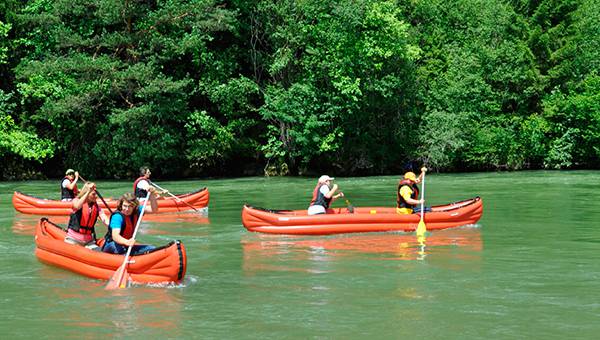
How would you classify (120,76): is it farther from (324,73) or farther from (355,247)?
(355,247)

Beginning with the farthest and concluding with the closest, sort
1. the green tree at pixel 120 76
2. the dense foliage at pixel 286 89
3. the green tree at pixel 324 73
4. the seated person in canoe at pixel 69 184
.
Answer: the green tree at pixel 324 73 → the dense foliage at pixel 286 89 → the green tree at pixel 120 76 → the seated person in canoe at pixel 69 184

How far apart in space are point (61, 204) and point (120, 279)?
9661 millimetres

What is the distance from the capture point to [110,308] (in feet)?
33.4

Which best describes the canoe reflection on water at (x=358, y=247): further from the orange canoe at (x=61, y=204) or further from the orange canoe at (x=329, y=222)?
the orange canoe at (x=61, y=204)

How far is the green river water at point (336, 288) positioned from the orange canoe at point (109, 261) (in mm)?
162

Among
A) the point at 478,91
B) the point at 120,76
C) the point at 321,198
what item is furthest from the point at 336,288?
the point at 478,91

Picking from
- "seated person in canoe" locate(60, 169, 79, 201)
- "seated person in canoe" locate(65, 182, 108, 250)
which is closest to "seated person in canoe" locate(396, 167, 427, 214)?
"seated person in canoe" locate(65, 182, 108, 250)

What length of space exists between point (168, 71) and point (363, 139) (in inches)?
382

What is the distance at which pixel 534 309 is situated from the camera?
983 centimetres

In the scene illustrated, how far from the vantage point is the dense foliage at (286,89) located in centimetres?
3528

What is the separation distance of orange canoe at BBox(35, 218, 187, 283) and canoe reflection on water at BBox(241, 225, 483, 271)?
78.4 inches

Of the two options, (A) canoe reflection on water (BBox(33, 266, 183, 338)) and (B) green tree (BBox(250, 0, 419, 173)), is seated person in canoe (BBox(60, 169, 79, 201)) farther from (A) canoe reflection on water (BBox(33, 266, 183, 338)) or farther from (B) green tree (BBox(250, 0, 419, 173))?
(B) green tree (BBox(250, 0, 419, 173))

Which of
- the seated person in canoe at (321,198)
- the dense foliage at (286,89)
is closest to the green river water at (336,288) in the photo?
the seated person in canoe at (321,198)

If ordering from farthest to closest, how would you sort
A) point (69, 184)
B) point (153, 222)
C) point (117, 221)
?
1. point (69, 184)
2. point (153, 222)
3. point (117, 221)
